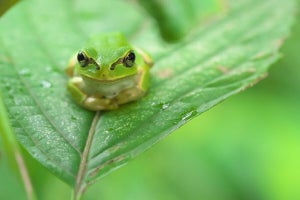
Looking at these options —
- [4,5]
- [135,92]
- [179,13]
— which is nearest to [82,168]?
Answer: [4,5]

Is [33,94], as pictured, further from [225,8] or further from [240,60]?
[225,8]

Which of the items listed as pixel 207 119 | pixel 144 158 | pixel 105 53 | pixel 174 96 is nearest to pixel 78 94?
pixel 105 53

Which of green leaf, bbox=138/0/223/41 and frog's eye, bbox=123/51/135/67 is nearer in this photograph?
frog's eye, bbox=123/51/135/67

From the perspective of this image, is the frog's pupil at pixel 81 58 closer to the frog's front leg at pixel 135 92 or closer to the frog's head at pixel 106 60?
the frog's head at pixel 106 60

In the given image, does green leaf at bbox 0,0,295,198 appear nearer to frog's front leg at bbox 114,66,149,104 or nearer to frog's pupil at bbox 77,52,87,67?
frog's front leg at bbox 114,66,149,104

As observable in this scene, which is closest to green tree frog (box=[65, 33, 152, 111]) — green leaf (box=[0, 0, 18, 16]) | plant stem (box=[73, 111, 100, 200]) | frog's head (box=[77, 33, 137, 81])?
frog's head (box=[77, 33, 137, 81])

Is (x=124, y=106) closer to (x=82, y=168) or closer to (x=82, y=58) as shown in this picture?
(x=82, y=58)

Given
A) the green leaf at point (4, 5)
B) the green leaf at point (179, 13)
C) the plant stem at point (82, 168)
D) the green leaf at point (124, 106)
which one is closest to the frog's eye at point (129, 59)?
the green leaf at point (124, 106)
